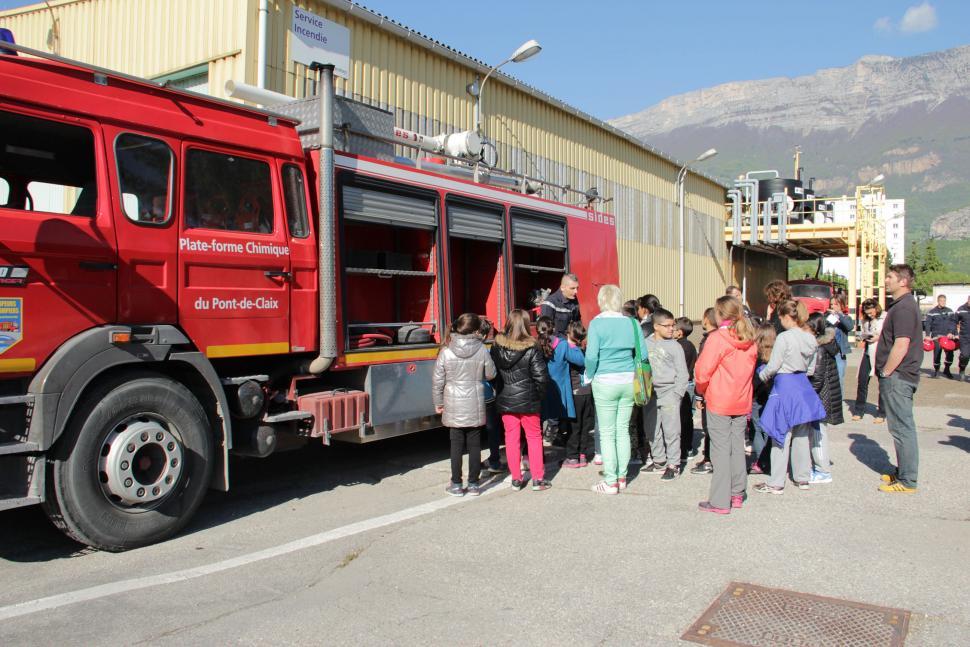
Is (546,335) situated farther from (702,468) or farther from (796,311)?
(796,311)

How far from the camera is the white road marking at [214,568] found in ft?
13.5

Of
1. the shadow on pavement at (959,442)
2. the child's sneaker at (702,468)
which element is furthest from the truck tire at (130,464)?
the shadow on pavement at (959,442)

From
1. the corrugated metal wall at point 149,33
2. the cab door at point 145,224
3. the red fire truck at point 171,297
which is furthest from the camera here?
the corrugated metal wall at point 149,33

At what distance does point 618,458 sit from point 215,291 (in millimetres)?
3504

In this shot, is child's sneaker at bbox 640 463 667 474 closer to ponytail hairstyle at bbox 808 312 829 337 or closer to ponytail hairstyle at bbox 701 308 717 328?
ponytail hairstyle at bbox 701 308 717 328

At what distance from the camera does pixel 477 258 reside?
9453mm

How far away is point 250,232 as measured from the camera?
19.4 feet

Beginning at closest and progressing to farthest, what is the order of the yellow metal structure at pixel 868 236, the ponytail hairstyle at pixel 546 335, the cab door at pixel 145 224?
the cab door at pixel 145 224, the ponytail hairstyle at pixel 546 335, the yellow metal structure at pixel 868 236

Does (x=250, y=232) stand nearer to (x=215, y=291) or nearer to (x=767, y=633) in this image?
(x=215, y=291)

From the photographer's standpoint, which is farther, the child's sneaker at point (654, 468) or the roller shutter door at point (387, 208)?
the child's sneaker at point (654, 468)

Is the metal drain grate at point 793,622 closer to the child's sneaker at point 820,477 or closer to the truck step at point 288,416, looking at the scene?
the child's sneaker at point 820,477

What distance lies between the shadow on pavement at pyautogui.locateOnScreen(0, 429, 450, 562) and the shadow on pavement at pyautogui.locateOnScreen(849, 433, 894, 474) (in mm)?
4168

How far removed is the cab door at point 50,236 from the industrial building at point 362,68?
5857 millimetres

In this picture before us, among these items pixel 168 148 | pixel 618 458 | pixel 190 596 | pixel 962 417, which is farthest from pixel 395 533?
pixel 962 417
